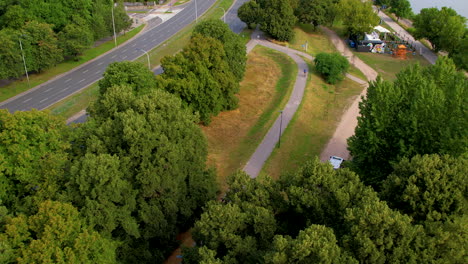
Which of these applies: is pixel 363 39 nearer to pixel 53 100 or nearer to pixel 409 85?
pixel 409 85

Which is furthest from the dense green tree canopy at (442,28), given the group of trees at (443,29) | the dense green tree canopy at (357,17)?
the dense green tree canopy at (357,17)

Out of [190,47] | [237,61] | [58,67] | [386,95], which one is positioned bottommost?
[58,67]

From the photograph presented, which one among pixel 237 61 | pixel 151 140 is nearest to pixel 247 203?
pixel 151 140

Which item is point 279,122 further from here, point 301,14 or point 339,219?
point 301,14

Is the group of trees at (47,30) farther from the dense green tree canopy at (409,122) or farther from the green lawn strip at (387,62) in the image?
the dense green tree canopy at (409,122)

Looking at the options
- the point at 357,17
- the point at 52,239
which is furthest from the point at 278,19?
the point at 52,239

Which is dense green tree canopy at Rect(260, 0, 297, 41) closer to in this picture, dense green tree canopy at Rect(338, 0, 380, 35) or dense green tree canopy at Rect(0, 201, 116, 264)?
dense green tree canopy at Rect(338, 0, 380, 35)
